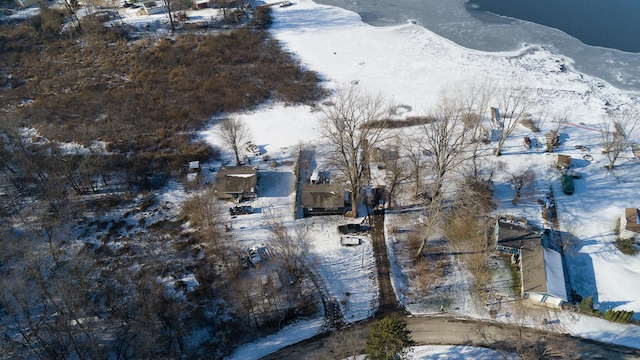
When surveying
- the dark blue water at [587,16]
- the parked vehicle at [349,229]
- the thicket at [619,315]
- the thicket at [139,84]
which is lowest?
the thicket at [619,315]

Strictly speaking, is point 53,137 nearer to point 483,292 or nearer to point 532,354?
point 483,292

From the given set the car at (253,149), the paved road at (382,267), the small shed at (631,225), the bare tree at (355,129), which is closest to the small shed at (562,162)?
the small shed at (631,225)

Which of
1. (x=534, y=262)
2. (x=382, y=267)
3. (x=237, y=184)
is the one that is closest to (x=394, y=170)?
(x=382, y=267)

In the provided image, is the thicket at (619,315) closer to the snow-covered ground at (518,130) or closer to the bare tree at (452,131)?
the snow-covered ground at (518,130)

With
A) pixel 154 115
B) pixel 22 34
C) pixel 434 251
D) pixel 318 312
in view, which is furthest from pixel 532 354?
pixel 22 34

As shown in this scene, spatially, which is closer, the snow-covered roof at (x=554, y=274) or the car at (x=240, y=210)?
the snow-covered roof at (x=554, y=274)

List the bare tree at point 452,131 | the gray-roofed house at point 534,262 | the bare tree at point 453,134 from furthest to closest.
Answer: the bare tree at point 452,131
the bare tree at point 453,134
the gray-roofed house at point 534,262

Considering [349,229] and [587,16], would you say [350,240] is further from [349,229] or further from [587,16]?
[587,16]
